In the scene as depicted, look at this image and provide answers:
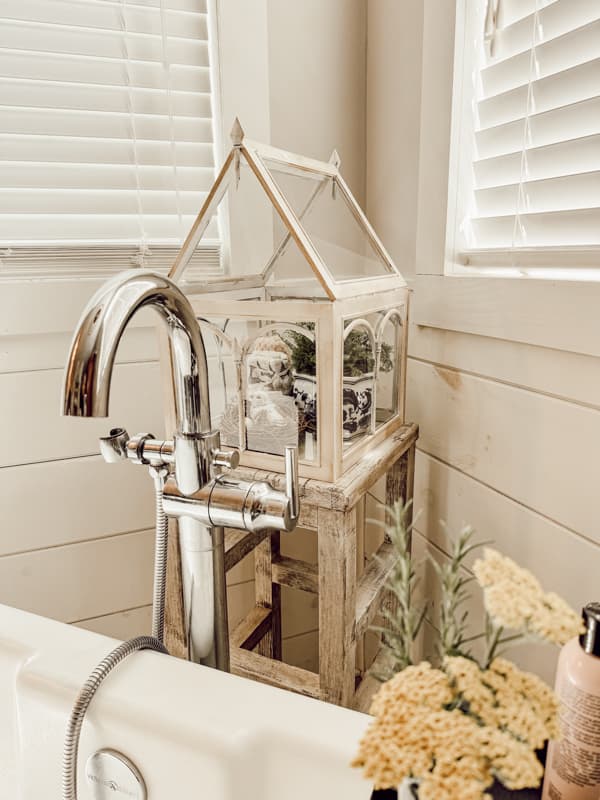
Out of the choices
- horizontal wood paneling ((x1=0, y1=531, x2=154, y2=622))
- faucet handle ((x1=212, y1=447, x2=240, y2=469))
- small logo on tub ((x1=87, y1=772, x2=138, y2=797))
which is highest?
faucet handle ((x1=212, y1=447, x2=240, y2=469))

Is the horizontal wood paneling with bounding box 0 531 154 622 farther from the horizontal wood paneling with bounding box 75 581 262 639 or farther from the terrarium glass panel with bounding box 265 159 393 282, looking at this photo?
the terrarium glass panel with bounding box 265 159 393 282

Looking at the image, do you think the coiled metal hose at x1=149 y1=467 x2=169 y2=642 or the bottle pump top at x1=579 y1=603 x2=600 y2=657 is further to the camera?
the coiled metal hose at x1=149 y1=467 x2=169 y2=642

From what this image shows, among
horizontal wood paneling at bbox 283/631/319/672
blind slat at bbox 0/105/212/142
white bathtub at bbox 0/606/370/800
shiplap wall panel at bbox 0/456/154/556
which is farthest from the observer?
horizontal wood paneling at bbox 283/631/319/672

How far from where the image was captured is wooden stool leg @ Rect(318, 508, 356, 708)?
77 centimetres

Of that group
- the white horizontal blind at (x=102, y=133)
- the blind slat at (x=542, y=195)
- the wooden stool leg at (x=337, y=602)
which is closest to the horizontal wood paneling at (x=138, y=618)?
the wooden stool leg at (x=337, y=602)

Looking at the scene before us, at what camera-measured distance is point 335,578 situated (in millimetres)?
782

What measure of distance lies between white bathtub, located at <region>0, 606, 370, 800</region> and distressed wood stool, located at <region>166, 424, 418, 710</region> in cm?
19

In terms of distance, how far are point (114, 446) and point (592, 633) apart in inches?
20.5

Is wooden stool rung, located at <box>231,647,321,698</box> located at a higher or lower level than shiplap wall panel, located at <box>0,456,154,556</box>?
lower

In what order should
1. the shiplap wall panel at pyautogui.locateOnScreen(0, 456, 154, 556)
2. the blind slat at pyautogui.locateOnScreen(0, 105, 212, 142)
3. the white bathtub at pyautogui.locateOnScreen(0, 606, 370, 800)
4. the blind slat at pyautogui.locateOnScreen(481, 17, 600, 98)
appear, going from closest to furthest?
the white bathtub at pyautogui.locateOnScreen(0, 606, 370, 800) → the blind slat at pyautogui.locateOnScreen(481, 17, 600, 98) → the blind slat at pyautogui.locateOnScreen(0, 105, 212, 142) → the shiplap wall panel at pyautogui.locateOnScreen(0, 456, 154, 556)

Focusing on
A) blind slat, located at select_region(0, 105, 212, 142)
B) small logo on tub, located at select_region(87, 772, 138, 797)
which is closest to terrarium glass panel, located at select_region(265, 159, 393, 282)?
blind slat, located at select_region(0, 105, 212, 142)

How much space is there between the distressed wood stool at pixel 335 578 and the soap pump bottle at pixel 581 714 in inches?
13.7

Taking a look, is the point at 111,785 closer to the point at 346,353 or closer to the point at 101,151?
the point at 346,353

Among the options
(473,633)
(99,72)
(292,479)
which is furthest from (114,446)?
(99,72)
